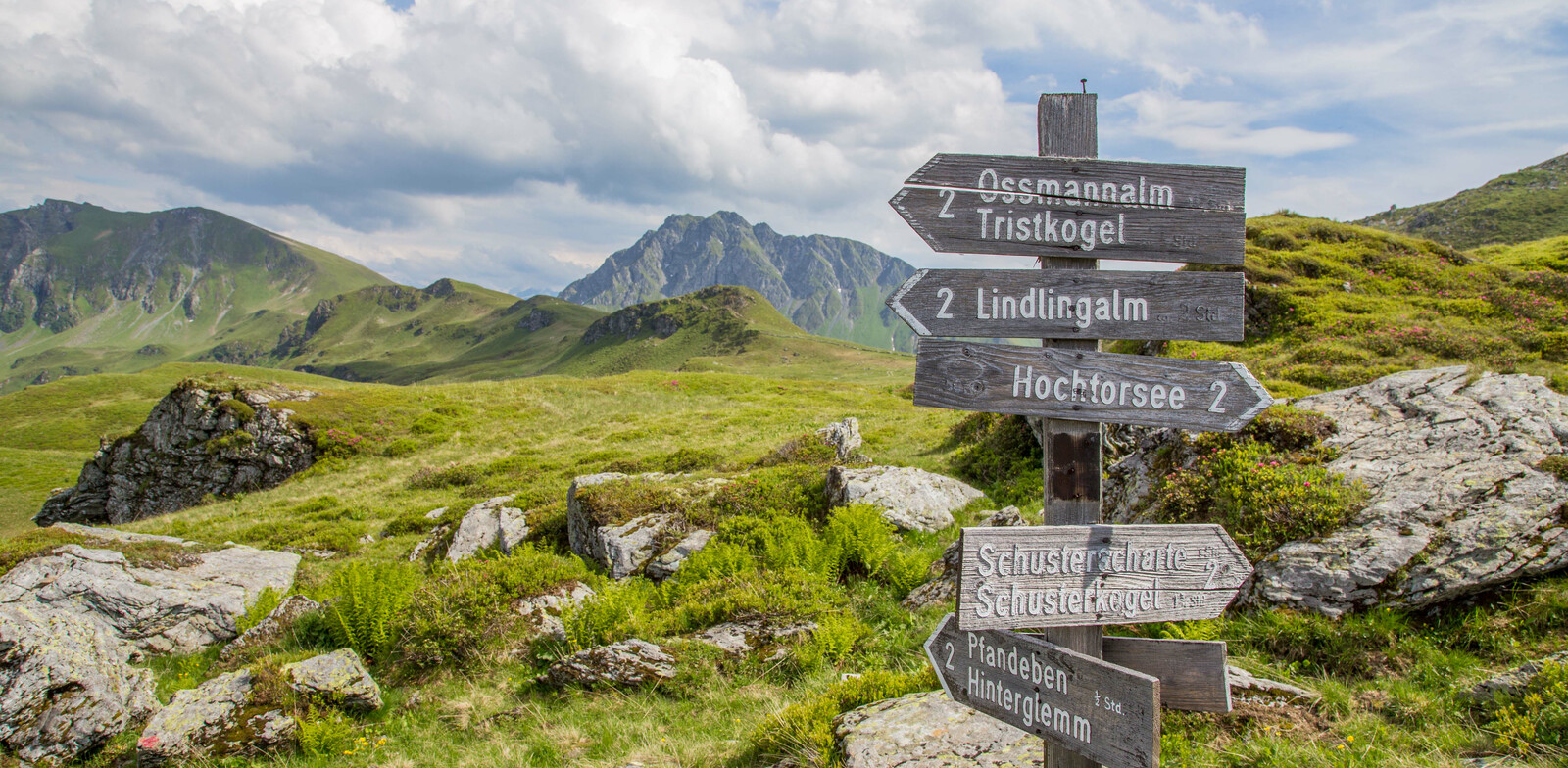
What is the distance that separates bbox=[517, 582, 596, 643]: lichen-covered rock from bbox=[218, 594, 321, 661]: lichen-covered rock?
12.5ft

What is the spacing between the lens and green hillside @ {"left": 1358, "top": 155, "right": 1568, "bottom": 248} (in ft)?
331

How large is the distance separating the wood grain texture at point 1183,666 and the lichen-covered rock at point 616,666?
5348 millimetres

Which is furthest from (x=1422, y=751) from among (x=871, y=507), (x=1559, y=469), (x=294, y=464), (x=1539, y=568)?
(x=294, y=464)

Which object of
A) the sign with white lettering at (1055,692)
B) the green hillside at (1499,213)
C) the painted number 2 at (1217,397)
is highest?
the green hillside at (1499,213)

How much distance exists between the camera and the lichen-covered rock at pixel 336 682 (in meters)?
7.85

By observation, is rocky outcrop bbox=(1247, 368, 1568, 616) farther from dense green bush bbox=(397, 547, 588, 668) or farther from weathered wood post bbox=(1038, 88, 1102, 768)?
dense green bush bbox=(397, 547, 588, 668)

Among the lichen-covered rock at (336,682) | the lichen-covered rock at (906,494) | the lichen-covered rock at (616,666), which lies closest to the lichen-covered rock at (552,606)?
the lichen-covered rock at (616,666)

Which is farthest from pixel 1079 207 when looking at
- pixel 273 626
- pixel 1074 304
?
pixel 273 626

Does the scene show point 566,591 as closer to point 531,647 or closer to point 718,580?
point 531,647

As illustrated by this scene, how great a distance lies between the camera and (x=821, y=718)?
237 inches

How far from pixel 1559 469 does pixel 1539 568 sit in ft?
5.26

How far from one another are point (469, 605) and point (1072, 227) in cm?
968

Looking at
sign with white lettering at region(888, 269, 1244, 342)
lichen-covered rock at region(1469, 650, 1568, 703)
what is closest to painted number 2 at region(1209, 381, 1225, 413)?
sign with white lettering at region(888, 269, 1244, 342)

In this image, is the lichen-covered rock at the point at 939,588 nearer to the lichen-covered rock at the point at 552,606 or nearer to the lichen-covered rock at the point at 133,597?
the lichen-covered rock at the point at 552,606
